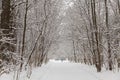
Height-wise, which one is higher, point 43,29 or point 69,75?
point 43,29

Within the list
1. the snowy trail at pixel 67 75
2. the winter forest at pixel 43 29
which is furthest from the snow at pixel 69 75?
the winter forest at pixel 43 29

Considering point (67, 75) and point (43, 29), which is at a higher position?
point (43, 29)

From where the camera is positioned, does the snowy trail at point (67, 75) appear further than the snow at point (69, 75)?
Yes

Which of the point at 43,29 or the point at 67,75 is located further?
the point at 43,29

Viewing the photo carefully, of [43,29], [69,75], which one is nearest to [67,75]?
[69,75]

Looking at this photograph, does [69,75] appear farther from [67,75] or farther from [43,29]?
[43,29]

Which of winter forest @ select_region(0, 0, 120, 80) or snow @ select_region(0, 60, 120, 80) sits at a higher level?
winter forest @ select_region(0, 0, 120, 80)

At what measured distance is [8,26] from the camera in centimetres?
1593

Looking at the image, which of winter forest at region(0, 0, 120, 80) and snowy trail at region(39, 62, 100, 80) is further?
snowy trail at region(39, 62, 100, 80)

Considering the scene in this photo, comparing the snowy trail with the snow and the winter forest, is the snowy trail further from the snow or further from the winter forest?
the winter forest

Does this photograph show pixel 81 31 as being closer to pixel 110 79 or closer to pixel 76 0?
pixel 76 0

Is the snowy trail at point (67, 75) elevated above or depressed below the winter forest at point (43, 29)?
Answer: below

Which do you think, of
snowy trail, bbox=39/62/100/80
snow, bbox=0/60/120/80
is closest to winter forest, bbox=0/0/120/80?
snow, bbox=0/60/120/80

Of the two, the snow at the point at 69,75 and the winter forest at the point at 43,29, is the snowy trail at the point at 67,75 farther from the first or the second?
the winter forest at the point at 43,29
